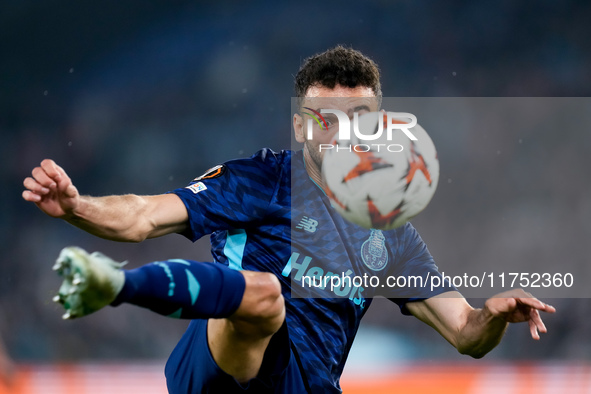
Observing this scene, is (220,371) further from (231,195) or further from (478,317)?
(478,317)

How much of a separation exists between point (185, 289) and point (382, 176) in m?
0.96

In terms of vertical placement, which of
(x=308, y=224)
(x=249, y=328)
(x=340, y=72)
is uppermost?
(x=340, y=72)

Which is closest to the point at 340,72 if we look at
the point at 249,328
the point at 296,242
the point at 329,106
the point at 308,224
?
the point at 329,106

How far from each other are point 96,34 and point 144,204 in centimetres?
525

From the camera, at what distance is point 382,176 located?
105 inches

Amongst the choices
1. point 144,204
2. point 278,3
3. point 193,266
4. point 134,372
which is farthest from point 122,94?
point 193,266

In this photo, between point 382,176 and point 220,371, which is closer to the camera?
point 220,371

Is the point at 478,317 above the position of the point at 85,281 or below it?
above

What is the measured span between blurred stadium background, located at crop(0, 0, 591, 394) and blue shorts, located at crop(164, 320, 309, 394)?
12.7 feet

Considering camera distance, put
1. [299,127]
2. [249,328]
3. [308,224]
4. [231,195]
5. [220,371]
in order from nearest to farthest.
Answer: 1. [249,328]
2. [220,371]
3. [231,195]
4. [308,224]
5. [299,127]

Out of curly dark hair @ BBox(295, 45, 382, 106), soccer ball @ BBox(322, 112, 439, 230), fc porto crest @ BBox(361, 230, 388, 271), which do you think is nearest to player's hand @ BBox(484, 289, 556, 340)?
soccer ball @ BBox(322, 112, 439, 230)

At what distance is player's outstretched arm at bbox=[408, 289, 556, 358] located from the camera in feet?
8.46

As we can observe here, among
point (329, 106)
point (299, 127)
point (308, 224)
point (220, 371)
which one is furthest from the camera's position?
point (299, 127)

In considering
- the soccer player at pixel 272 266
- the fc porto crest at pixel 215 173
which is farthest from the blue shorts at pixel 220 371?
the fc porto crest at pixel 215 173
